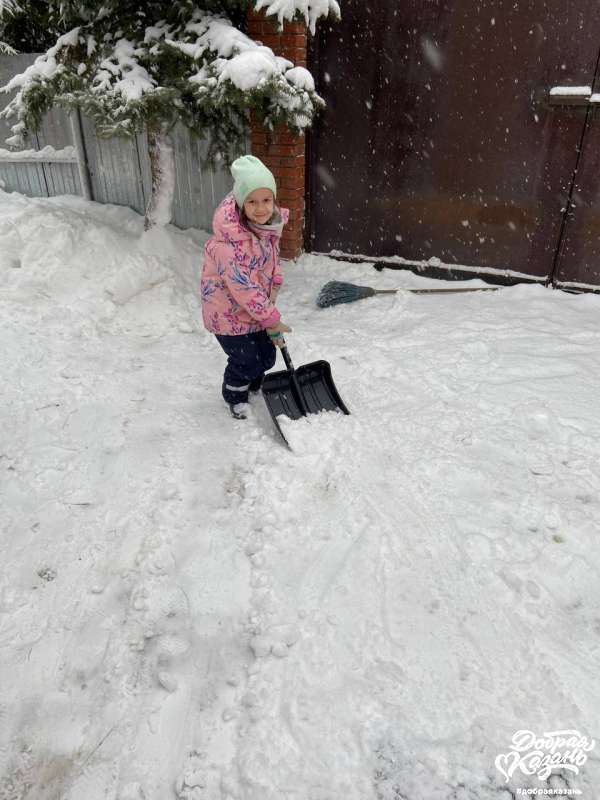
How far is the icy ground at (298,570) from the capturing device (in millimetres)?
1701

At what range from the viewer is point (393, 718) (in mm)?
1754

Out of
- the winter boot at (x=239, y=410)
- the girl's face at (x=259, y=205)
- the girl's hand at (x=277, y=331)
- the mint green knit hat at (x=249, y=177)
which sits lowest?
the winter boot at (x=239, y=410)

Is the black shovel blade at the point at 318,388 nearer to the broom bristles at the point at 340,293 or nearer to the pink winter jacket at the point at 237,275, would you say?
the pink winter jacket at the point at 237,275

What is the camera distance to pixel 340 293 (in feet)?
16.3

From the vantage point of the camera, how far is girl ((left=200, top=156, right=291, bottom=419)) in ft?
9.39

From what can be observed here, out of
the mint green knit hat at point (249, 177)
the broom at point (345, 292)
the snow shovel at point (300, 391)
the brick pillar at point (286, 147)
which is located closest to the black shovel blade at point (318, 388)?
the snow shovel at point (300, 391)

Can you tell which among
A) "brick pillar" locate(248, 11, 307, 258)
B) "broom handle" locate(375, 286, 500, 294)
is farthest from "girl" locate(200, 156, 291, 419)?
"brick pillar" locate(248, 11, 307, 258)

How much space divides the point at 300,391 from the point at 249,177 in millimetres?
1228

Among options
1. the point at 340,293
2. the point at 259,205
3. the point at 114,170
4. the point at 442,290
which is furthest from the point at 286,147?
the point at 259,205

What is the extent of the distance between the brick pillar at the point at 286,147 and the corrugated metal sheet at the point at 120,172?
0.50 meters

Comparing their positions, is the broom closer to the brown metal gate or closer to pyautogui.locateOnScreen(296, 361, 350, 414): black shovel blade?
the brown metal gate

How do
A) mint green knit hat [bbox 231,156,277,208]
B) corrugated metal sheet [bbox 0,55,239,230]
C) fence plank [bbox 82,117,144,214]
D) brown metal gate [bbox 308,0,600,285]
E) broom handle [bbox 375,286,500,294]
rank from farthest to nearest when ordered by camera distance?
fence plank [bbox 82,117,144,214] < corrugated metal sheet [bbox 0,55,239,230] < broom handle [bbox 375,286,500,294] < brown metal gate [bbox 308,0,600,285] < mint green knit hat [bbox 231,156,277,208]

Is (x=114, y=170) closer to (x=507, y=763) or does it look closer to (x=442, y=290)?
(x=442, y=290)

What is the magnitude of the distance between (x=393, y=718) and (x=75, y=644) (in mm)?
1181
